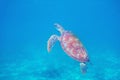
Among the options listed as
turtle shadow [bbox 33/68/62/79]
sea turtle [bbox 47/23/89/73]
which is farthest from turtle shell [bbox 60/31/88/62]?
turtle shadow [bbox 33/68/62/79]

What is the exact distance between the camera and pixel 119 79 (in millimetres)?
14031

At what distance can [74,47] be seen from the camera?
297 inches

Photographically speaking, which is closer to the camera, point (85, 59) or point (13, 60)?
point (85, 59)

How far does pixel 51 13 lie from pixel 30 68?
363 ft

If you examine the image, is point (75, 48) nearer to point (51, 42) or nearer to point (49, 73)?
point (51, 42)

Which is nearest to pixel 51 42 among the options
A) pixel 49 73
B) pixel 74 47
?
pixel 74 47

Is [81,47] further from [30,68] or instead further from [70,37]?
[30,68]

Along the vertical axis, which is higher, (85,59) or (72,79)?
(72,79)

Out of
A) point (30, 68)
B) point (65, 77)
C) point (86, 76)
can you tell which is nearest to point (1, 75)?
point (30, 68)

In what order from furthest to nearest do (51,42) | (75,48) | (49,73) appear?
1. (49,73)
2. (51,42)
3. (75,48)

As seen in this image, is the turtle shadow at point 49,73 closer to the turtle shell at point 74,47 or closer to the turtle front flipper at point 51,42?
the turtle front flipper at point 51,42

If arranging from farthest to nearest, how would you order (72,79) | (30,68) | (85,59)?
(30,68) → (72,79) → (85,59)

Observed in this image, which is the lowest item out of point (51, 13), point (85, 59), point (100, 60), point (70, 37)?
point (85, 59)

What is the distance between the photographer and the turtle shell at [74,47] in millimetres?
7363
